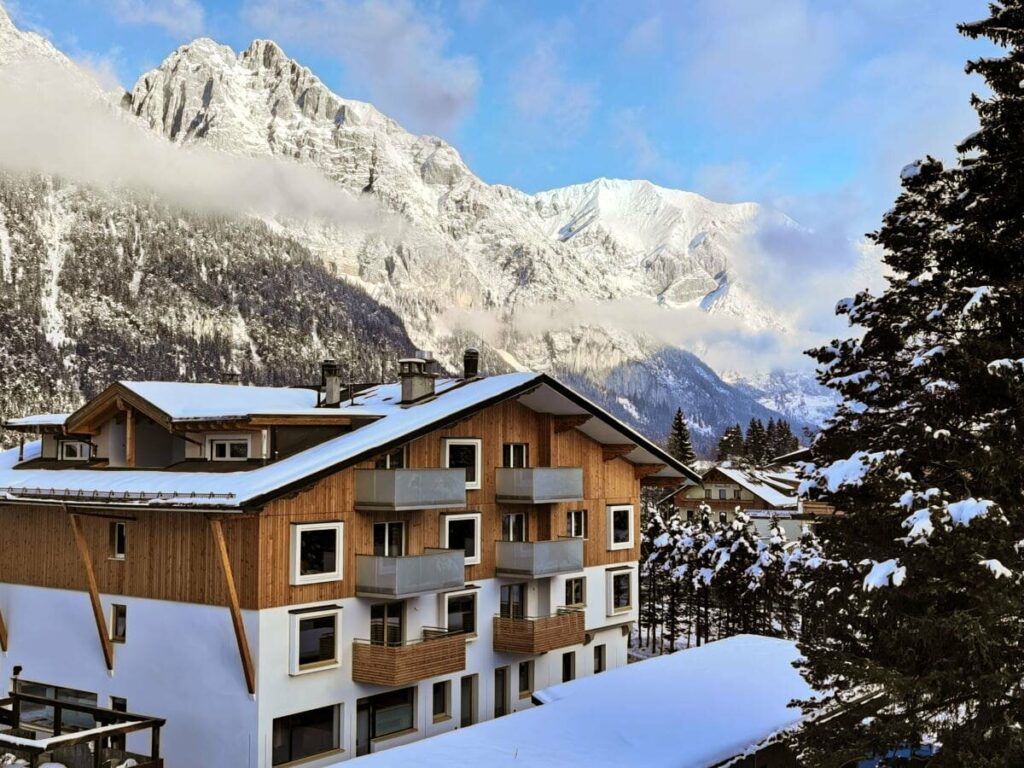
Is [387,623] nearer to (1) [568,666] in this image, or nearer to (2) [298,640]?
(2) [298,640]

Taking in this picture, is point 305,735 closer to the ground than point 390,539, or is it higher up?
closer to the ground

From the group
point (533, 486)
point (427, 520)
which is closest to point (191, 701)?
point (427, 520)

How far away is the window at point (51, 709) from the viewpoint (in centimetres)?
2675

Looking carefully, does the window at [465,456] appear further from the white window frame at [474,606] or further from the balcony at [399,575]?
the balcony at [399,575]

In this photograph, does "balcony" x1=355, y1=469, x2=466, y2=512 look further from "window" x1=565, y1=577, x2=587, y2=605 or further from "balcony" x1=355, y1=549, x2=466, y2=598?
"window" x1=565, y1=577, x2=587, y2=605

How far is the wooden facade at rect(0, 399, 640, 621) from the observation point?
23.5 metres

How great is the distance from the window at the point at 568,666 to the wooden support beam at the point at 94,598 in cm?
1547

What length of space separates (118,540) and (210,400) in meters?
4.84

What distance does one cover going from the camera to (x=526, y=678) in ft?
104

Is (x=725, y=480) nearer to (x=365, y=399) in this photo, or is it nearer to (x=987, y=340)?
(x=365, y=399)

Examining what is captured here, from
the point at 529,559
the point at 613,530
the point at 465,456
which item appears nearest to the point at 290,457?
the point at 465,456

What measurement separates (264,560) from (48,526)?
32.5 ft

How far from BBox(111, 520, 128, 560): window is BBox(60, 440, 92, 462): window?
4838 mm

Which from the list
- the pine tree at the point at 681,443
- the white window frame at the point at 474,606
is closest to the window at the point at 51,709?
the white window frame at the point at 474,606
